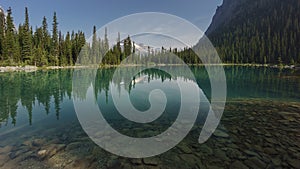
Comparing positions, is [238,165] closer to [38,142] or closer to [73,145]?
[73,145]

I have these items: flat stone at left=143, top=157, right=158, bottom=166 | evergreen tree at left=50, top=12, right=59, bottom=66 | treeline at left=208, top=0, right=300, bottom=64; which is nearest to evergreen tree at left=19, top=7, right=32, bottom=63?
evergreen tree at left=50, top=12, right=59, bottom=66

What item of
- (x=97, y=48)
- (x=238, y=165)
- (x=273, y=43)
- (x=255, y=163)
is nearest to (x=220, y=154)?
(x=238, y=165)

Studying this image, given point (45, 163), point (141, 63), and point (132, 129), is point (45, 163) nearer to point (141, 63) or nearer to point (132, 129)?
point (132, 129)

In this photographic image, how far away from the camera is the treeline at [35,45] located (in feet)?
173

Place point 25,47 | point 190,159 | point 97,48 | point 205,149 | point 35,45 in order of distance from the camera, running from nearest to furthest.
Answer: point 190,159 < point 205,149 < point 25,47 < point 35,45 < point 97,48

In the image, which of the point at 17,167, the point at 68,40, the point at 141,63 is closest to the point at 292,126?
the point at 17,167

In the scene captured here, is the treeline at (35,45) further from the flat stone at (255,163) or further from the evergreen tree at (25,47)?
the flat stone at (255,163)

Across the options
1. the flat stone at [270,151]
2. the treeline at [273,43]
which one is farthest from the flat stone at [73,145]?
the treeline at [273,43]

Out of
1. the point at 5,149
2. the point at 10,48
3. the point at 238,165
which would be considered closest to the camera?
the point at 238,165

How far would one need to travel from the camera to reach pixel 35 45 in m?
62.1

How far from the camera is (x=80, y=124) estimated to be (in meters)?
10.3

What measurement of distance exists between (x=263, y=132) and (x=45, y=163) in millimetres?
9718

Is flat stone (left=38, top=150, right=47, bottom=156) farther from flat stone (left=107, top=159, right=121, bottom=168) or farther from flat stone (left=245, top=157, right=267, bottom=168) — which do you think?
flat stone (left=245, top=157, right=267, bottom=168)

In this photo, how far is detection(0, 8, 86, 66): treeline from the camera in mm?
52781
